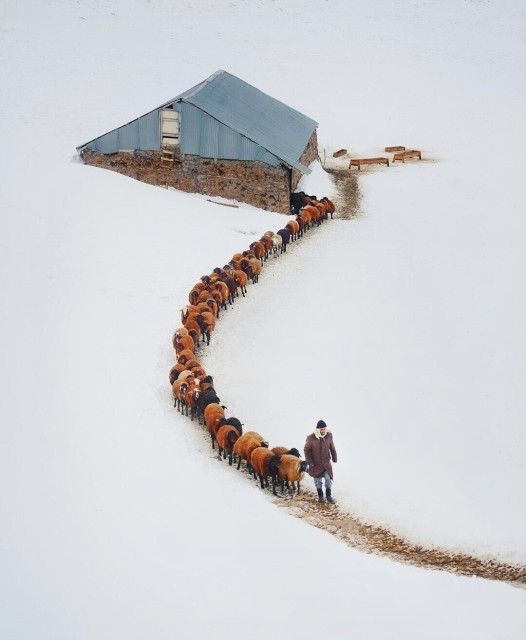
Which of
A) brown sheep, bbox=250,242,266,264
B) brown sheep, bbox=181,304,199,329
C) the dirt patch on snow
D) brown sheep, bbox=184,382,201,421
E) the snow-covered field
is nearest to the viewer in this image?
the snow-covered field

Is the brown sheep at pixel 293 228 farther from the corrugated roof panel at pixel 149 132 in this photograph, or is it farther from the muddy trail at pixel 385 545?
the muddy trail at pixel 385 545

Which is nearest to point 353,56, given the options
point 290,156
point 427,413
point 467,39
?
point 467,39

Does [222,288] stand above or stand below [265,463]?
above

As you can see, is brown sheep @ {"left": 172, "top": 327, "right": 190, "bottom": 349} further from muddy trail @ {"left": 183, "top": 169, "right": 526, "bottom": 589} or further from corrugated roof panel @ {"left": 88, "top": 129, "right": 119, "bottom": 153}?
corrugated roof panel @ {"left": 88, "top": 129, "right": 119, "bottom": 153}

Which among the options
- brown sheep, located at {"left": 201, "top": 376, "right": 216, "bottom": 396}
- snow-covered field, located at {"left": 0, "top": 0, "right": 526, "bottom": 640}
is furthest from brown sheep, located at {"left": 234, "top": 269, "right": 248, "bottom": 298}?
brown sheep, located at {"left": 201, "top": 376, "right": 216, "bottom": 396}

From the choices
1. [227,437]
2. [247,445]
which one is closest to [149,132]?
[227,437]

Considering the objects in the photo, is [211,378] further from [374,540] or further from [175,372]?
[374,540]
